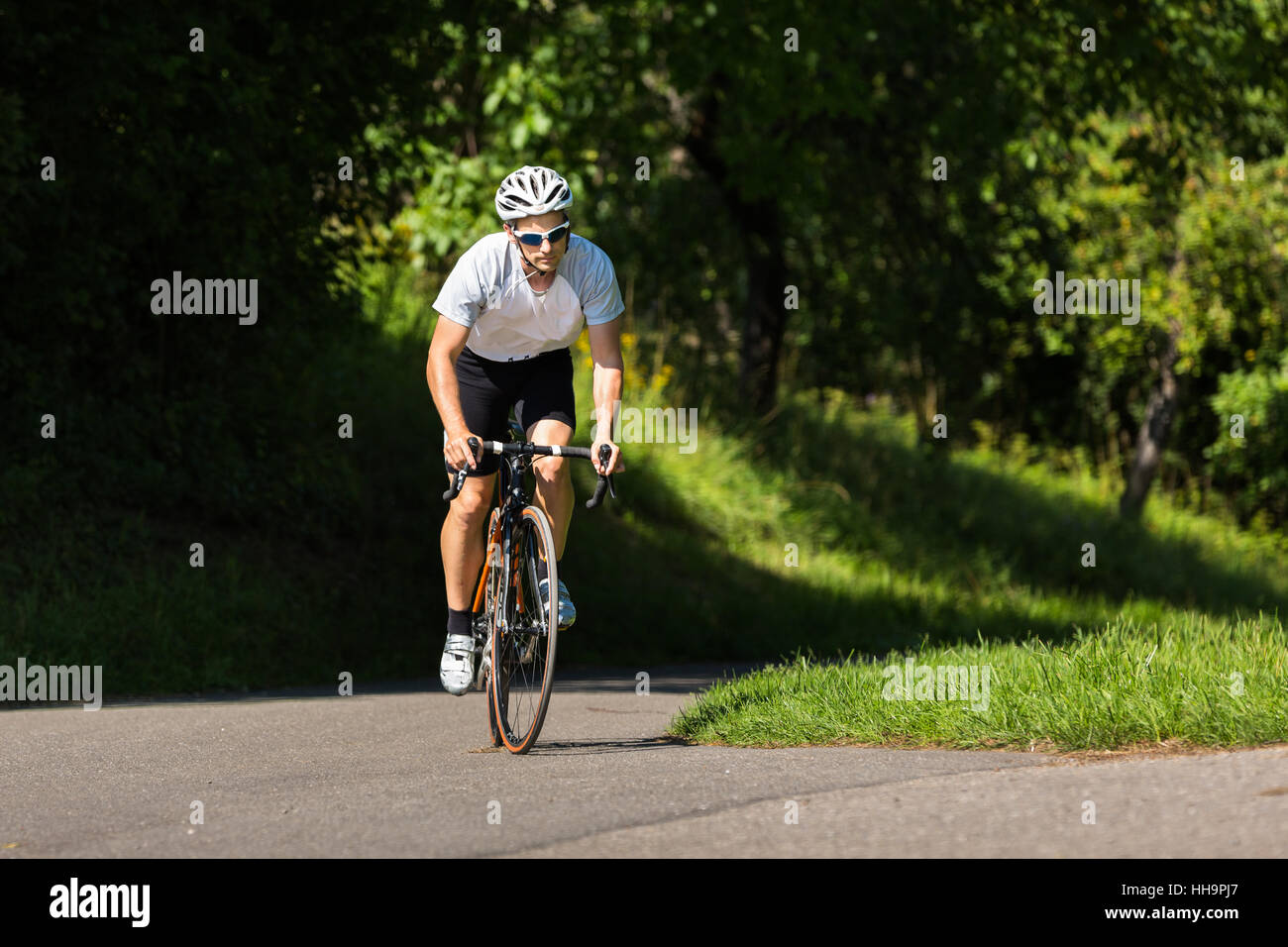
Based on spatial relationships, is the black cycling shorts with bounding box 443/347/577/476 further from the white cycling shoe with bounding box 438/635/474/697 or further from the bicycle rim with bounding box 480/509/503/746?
the white cycling shoe with bounding box 438/635/474/697

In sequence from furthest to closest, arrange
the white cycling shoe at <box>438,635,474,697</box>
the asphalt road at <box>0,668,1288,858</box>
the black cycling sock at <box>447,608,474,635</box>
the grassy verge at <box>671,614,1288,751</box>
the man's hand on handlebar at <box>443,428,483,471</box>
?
the black cycling sock at <box>447,608,474,635</box>
the white cycling shoe at <box>438,635,474,697</box>
the man's hand on handlebar at <box>443,428,483,471</box>
the grassy verge at <box>671,614,1288,751</box>
the asphalt road at <box>0,668,1288,858</box>

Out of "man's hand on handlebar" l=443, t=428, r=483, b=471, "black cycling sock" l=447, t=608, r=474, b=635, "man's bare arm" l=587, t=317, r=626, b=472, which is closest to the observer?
"man's hand on handlebar" l=443, t=428, r=483, b=471

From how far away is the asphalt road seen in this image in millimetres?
4391

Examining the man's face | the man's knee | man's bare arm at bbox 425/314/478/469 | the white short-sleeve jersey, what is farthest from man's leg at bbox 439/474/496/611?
the man's face

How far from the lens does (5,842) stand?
490cm

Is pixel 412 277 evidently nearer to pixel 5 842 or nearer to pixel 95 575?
pixel 95 575

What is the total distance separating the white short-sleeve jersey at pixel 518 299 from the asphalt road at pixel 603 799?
1687 mm

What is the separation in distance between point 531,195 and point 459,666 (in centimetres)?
197

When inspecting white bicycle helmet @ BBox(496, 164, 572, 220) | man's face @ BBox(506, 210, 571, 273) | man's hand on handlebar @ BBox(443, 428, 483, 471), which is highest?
white bicycle helmet @ BBox(496, 164, 572, 220)

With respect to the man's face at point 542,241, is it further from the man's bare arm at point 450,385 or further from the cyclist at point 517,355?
the man's bare arm at point 450,385

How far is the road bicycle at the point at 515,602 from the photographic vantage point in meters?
6.41

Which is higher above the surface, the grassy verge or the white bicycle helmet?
the white bicycle helmet

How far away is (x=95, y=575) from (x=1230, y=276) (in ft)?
59.2
